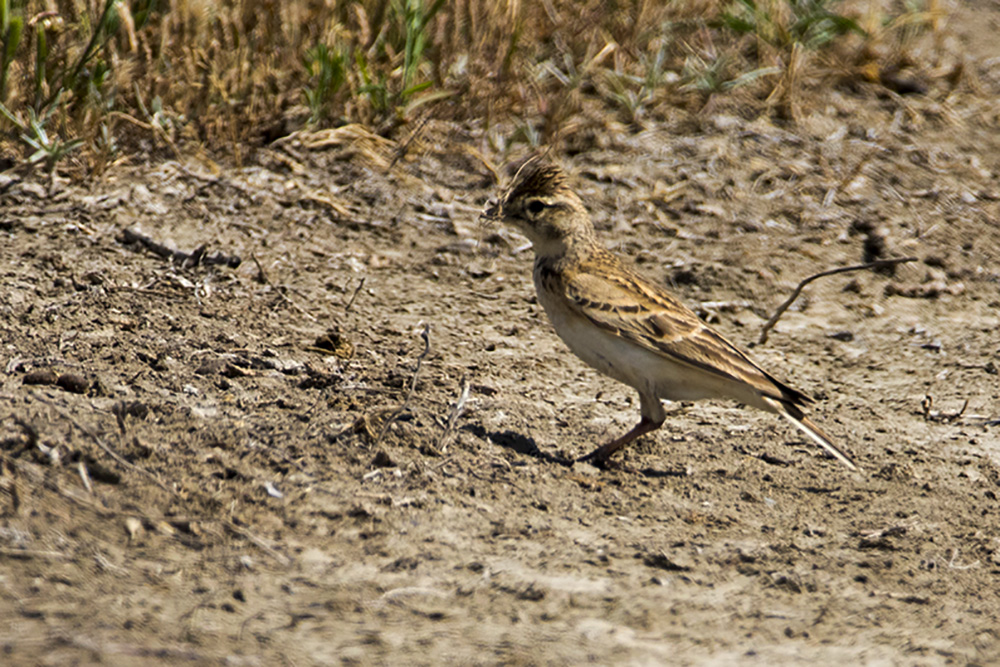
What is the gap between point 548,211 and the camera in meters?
5.48

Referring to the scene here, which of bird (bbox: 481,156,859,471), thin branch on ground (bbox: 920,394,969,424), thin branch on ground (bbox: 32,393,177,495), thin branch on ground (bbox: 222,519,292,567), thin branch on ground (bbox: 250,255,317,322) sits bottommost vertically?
thin branch on ground (bbox: 250,255,317,322)

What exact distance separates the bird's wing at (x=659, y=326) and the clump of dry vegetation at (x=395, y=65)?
2.70m

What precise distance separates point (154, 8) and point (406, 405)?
3.82 metres

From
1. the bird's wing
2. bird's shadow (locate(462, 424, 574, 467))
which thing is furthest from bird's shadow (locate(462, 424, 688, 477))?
the bird's wing

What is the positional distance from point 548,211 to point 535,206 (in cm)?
8

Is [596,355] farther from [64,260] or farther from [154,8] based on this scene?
[154,8]

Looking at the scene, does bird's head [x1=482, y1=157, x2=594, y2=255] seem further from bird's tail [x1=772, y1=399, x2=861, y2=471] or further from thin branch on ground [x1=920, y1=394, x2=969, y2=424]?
thin branch on ground [x1=920, y1=394, x2=969, y2=424]

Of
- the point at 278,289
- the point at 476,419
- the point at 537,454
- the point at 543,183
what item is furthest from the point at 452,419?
the point at 278,289

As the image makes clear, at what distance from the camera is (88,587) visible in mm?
3502

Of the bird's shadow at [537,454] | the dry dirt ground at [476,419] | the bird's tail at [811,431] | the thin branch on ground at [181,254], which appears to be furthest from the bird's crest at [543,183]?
the thin branch on ground at [181,254]

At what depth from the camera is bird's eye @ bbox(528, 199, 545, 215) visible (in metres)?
5.50

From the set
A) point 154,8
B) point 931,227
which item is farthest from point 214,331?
point 931,227

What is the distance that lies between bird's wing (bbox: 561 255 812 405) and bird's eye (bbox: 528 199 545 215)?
39 centimetres

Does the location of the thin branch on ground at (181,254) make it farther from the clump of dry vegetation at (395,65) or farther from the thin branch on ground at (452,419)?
the thin branch on ground at (452,419)
